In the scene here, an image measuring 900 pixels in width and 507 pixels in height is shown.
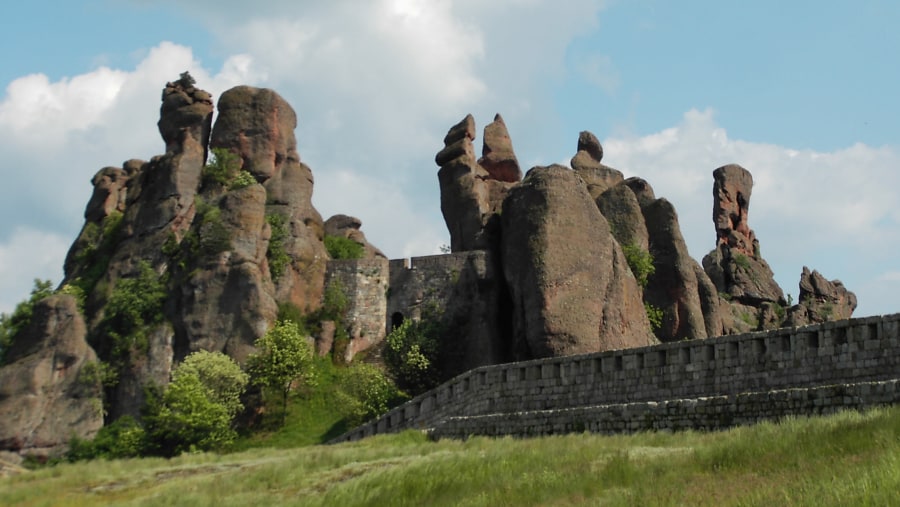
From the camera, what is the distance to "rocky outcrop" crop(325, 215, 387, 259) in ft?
225

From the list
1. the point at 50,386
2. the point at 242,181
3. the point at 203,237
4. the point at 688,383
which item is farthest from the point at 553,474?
the point at 242,181

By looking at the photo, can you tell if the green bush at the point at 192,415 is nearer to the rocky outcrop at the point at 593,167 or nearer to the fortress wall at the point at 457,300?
the fortress wall at the point at 457,300

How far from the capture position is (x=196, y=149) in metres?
59.5

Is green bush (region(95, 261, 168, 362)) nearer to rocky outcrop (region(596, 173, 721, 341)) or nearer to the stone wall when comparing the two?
the stone wall

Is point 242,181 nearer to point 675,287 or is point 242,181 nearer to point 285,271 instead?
point 285,271

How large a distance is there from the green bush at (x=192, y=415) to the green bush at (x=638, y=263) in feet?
60.6

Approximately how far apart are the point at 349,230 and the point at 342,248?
749 centimetres

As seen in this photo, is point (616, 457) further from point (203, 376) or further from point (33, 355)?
point (33, 355)

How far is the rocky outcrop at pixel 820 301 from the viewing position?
67875 millimetres

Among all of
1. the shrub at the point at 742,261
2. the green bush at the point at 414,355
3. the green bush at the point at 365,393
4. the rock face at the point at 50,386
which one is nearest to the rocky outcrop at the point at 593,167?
the green bush at the point at 414,355

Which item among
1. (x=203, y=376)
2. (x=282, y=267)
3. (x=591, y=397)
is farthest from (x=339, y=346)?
(x=591, y=397)

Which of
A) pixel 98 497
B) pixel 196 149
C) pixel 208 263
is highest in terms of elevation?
pixel 196 149

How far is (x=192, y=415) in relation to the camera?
4697 cm

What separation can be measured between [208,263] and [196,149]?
8.78 m
